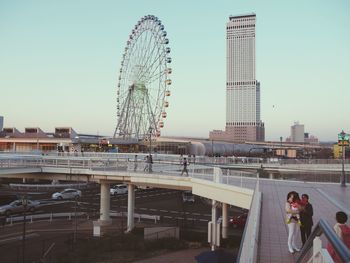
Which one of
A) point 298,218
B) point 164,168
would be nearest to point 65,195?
point 164,168

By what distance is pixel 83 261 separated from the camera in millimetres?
22906

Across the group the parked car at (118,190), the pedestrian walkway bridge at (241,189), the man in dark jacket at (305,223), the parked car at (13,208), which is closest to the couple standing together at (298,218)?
the man in dark jacket at (305,223)

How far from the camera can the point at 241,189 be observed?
19.3m

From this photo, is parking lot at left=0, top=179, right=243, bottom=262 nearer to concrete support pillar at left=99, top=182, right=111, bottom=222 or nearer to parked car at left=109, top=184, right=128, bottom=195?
parked car at left=109, top=184, right=128, bottom=195

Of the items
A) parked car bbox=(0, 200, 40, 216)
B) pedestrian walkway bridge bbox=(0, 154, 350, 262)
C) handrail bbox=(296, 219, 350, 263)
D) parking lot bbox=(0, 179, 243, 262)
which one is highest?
handrail bbox=(296, 219, 350, 263)

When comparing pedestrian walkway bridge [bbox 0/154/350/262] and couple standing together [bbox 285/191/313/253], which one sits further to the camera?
couple standing together [bbox 285/191/313/253]

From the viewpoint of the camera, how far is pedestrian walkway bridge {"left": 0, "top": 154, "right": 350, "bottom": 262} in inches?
321

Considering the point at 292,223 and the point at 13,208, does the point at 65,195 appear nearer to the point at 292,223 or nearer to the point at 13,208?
the point at 13,208

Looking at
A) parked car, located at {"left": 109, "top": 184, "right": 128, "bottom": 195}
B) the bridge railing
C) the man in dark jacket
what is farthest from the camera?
parked car, located at {"left": 109, "top": 184, "right": 128, "bottom": 195}

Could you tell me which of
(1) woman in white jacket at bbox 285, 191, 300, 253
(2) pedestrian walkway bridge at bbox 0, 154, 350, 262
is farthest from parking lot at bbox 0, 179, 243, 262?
(1) woman in white jacket at bbox 285, 191, 300, 253

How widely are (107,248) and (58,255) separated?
3487 millimetres

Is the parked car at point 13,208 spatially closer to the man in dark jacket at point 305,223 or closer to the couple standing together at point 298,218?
the couple standing together at point 298,218

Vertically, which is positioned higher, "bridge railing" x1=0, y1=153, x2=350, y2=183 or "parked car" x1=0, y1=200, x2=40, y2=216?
"bridge railing" x1=0, y1=153, x2=350, y2=183

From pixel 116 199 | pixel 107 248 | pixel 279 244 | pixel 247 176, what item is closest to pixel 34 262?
pixel 107 248
